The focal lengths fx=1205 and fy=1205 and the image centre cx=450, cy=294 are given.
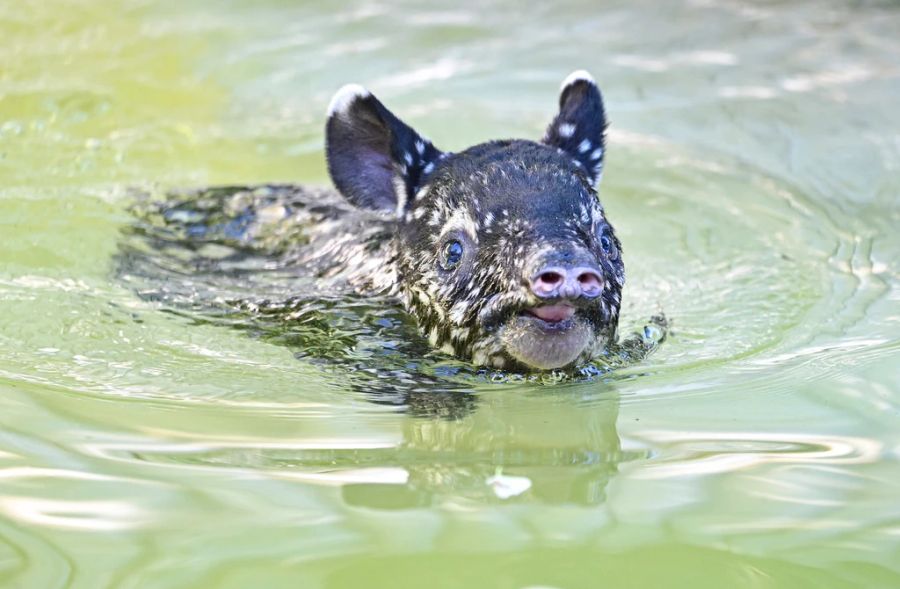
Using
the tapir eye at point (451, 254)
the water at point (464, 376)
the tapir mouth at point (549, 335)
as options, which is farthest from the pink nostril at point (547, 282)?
the tapir eye at point (451, 254)

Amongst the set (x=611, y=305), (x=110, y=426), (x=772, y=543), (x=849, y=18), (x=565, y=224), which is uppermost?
(x=849, y=18)

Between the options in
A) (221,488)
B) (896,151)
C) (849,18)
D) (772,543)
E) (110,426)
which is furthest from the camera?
(849,18)

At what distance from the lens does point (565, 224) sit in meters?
6.09

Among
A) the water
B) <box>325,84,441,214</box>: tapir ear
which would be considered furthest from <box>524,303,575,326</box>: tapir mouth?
<box>325,84,441,214</box>: tapir ear

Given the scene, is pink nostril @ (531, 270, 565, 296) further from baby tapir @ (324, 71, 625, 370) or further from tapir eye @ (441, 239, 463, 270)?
tapir eye @ (441, 239, 463, 270)

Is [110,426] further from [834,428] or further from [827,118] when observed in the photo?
[827,118]

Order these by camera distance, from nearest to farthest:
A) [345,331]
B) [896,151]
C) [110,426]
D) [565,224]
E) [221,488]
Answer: [221,488]
[110,426]
[565,224]
[345,331]
[896,151]

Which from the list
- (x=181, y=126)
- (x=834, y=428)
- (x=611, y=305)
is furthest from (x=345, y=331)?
(x=181, y=126)

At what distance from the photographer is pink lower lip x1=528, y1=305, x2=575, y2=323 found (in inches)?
228

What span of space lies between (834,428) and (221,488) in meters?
2.98

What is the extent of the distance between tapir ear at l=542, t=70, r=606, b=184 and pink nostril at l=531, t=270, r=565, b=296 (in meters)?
2.10

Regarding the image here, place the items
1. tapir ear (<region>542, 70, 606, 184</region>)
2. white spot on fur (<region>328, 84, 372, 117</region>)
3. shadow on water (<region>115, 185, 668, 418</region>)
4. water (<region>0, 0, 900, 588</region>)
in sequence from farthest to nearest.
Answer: tapir ear (<region>542, 70, 606, 184</region>) → white spot on fur (<region>328, 84, 372, 117</region>) → shadow on water (<region>115, 185, 668, 418</region>) → water (<region>0, 0, 900, 588</region>)

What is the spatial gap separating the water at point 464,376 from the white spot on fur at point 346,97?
1225 mm

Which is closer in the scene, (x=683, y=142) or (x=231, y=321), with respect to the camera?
(x=231, y=321)
